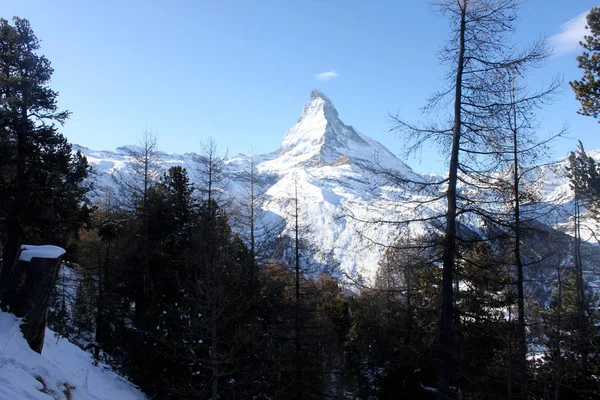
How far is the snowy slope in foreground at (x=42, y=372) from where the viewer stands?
535cm

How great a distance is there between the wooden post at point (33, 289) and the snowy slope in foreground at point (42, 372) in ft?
0.75

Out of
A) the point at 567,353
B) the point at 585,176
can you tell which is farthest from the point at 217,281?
the point at 585,176

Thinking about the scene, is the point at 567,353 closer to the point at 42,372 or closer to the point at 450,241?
the point at 450,241

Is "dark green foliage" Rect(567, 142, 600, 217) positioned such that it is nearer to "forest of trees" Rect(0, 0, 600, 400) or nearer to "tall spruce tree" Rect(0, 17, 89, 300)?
"forest of trees" Rect(0, 0, 600, 400)

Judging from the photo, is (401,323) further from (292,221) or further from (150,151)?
(150,151)

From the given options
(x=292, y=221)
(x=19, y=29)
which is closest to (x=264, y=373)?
(x=292, y=221)

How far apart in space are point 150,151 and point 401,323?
48.5 ft

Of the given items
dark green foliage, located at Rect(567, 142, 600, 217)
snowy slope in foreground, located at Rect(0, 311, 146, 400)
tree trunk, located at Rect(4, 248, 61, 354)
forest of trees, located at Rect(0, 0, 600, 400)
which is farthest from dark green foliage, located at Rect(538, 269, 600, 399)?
tree trunk, located at Rect(4, 248, 61, 354)

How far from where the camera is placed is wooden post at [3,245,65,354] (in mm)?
7230

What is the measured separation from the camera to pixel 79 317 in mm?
21000

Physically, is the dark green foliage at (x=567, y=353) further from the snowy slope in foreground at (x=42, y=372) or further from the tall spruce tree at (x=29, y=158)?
the tall spruce tree at (x=29, y=158)

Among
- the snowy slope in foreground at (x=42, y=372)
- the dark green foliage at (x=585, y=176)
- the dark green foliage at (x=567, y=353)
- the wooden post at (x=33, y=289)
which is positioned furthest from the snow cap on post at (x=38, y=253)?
the dark green foliage at (x=585, y=176)

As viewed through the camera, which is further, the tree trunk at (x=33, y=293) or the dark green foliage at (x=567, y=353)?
the dark green foliage at (x=567, y=353)

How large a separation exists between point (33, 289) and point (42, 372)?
1.66m
